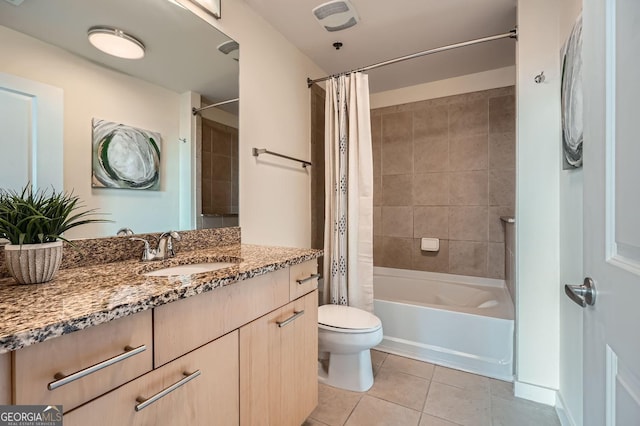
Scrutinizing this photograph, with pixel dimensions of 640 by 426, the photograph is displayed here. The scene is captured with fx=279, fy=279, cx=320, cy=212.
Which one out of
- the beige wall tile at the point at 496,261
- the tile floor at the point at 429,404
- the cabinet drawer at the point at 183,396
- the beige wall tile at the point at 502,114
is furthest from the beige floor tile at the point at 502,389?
the beige wall tile at the point at 502,114

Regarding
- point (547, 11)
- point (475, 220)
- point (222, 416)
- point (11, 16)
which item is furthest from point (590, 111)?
point (475, 220)

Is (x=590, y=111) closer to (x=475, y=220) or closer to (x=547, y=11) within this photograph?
(x=547, y=11)

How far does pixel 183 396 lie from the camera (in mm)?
775

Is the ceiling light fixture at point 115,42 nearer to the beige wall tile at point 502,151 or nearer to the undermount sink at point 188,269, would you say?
the undermount sink at point 188,269

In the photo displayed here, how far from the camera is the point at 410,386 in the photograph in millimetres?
1767

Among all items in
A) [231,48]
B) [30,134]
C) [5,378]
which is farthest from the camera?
[231,48]

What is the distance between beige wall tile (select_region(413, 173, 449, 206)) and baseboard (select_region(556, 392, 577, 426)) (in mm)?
1685

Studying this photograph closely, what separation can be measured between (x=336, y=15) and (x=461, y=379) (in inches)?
99.6

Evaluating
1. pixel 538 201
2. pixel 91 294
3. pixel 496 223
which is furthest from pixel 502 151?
pixel 91 294

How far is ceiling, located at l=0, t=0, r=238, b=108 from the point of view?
982mm

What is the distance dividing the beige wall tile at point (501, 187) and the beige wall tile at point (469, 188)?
0.05 metres

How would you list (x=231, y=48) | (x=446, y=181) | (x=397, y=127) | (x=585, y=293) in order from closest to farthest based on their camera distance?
(x=585, y=293) < (x=231, y=48) < (x=446, y=181) < (x=397, y=127)

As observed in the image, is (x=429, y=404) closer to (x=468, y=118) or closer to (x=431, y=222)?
(x=431, y=222)

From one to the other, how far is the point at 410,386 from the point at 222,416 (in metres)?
1.32
